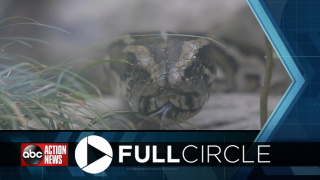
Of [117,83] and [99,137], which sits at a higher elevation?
[117,83]

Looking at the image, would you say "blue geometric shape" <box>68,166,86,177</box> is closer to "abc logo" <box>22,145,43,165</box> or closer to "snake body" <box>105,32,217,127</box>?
"abc logo" <box>22,145,43,165</box>

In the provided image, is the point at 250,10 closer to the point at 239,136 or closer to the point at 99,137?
the point at 239,136

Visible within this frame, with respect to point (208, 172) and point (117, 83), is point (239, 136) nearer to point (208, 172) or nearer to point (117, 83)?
point (208, 172)

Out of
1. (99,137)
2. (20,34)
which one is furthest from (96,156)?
(20,34)

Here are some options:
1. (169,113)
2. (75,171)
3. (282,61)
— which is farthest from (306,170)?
(75,171)

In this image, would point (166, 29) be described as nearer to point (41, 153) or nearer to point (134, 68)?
point (134, 68)

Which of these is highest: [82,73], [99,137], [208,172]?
[82,73]
